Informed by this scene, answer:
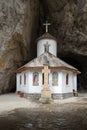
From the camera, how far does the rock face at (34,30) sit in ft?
95.9

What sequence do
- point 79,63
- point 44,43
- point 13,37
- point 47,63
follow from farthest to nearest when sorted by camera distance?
point 79,63, point 44,43, point 13,37, point 47,63

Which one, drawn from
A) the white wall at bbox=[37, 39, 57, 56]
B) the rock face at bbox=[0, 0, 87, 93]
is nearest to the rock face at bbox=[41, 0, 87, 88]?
the rock face at bbox=[0, 0, 87, 93]

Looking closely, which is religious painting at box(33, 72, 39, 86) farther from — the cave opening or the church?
the cave opening

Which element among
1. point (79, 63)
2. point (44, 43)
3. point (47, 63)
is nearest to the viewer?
point (47, 63)

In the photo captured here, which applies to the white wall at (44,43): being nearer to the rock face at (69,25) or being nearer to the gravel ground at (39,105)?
the rock face at (69,25)

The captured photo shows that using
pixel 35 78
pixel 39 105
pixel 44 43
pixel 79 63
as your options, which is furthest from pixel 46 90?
pixel 79 63

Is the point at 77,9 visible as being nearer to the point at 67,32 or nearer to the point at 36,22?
the point at 67,32

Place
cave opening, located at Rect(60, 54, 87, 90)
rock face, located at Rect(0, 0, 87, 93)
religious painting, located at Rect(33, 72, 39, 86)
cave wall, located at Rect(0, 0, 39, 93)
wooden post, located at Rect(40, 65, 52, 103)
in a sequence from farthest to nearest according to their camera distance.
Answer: cave opening, located at Rect(60, 54, 87, 90) → rock face, located at Rect(0, 0, 87, 93) → cave wall, located at Rect(0, 0, 39, 93) → religious painting, located at Rect(33, 72, 39, 86) → wooden post, located at Rect(40, 65, 52, 103)

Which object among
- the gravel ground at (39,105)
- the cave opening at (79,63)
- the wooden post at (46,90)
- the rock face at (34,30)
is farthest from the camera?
the cave opening at (79,63)

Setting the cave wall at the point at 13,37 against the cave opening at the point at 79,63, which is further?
the cave opening at the point at 79,63

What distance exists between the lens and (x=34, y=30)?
124 feet

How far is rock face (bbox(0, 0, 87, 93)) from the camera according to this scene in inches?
1150

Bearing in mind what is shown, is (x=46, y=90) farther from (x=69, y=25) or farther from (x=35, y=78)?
(x=69, y=25)

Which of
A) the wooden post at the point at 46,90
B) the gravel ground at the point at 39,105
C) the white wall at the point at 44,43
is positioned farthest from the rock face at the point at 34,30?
the gravel ground at the point at 39,105
